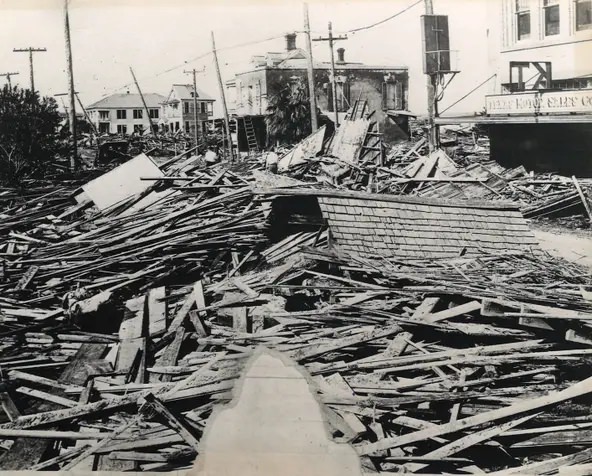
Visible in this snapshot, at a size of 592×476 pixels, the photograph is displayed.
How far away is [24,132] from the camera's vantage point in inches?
471

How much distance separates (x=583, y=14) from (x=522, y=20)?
350cm

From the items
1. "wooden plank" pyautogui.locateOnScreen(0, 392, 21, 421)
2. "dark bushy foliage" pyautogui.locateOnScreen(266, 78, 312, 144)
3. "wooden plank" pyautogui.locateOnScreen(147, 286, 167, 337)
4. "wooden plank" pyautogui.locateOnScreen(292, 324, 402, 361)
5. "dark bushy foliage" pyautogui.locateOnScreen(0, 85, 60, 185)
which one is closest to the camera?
"wooden plank" pyautogui.locateOnScreen(0, 392, 21, 421)

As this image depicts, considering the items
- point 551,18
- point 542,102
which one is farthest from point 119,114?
point 542,102

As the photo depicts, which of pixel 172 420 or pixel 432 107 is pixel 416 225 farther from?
pixel 432 107

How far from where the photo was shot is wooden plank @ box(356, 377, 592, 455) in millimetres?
4113

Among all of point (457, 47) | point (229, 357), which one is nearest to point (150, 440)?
point (229, 357)

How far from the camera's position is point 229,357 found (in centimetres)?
520

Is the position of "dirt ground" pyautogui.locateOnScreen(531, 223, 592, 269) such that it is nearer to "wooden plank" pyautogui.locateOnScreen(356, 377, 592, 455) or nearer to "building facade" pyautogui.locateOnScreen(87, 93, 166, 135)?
"wooden plank" pyautogui.locateOnScreen(356, 377, 592, 455)

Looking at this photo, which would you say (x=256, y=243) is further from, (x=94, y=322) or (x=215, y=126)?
(x=215, y=126)

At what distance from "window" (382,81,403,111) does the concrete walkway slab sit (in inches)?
1345

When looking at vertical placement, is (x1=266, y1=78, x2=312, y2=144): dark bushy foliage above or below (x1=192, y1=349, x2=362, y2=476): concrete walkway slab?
above

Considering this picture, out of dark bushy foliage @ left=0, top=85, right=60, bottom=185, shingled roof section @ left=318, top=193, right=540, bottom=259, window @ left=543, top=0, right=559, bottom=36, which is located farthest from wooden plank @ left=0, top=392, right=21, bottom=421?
A: window @ left=543, top=0, right=559, bottom=36

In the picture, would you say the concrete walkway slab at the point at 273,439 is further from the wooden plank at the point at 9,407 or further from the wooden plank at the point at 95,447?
the wooden plank at the point at 9,407

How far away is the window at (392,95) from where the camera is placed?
36531 mm
